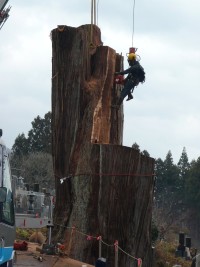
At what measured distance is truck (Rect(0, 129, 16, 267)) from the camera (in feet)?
29.1

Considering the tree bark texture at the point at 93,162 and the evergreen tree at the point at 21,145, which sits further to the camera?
the evergreen tree at the point at 21,145

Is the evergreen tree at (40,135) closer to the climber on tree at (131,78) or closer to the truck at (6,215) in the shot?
the climber on tree at (131,78)

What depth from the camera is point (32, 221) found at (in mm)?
14078

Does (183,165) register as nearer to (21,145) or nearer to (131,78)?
(21,145)

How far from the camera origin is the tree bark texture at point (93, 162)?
44.4ft

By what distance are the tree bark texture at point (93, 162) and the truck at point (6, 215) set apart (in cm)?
392

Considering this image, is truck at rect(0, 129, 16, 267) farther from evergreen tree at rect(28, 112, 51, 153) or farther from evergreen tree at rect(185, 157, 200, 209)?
evergreen tree at rect(185, 157, 200, 209)

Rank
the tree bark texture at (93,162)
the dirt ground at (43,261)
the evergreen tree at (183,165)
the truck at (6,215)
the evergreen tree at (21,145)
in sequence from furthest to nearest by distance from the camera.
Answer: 1. the evergreen tree at (183,165)
2. the evergreen tree at (21,145)
3. the tree bark texture at (93,162)
4. the dirt ground at (43,261)
5. the truck at (6,215)

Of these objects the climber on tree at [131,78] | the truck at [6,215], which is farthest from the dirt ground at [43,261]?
the climber on tree at [131,78]

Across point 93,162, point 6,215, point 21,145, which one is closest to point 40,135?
point 21,145

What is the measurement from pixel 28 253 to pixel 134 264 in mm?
2205

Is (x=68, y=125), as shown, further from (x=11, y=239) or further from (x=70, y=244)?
(x=11, y=239)

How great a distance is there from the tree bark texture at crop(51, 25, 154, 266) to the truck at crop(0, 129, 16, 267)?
392 centimetres

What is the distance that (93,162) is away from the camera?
13.7 m
